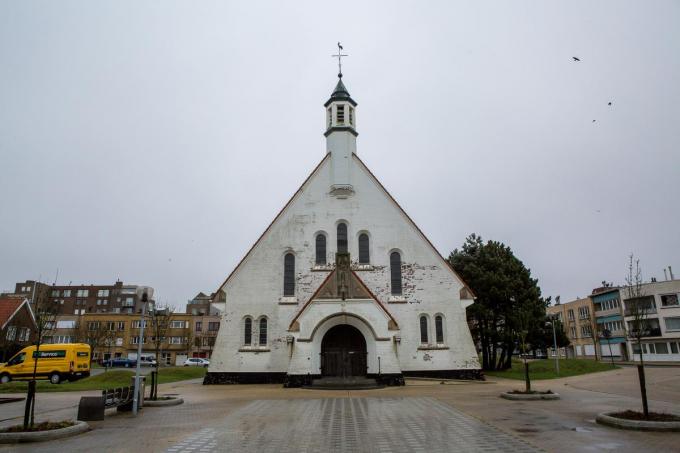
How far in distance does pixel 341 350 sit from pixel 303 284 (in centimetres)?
514

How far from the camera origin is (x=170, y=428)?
13086 millimetres

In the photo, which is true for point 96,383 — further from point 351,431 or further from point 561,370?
point 561,370

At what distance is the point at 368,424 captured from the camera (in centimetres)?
1341

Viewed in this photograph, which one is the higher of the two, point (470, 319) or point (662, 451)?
point (470, 319)

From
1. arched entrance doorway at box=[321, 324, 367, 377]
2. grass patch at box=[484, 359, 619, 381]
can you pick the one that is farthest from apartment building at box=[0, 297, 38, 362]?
grass patch at box=[484, 359, 619, 381]

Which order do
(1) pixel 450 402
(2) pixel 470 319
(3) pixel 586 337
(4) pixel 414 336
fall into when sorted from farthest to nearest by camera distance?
(3) pixel 586 337 < (2) pixel 470 319 < (4) pixel 414 336 < (1) pixel 450 402

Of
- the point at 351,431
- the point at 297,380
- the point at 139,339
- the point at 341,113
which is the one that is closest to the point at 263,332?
the point at 297,380

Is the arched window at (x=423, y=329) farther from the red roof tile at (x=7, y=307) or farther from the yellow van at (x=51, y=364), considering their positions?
the red roof tile at (x=7, y=307)

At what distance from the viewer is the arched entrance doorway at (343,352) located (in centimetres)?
2739

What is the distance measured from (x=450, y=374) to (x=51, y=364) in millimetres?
29579

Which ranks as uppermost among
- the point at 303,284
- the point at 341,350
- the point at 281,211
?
the point at 281,211

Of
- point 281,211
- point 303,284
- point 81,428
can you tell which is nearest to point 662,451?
point 81,428

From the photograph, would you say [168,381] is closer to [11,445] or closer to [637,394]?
[11,445]

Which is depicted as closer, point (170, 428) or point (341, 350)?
point (170, 428)
